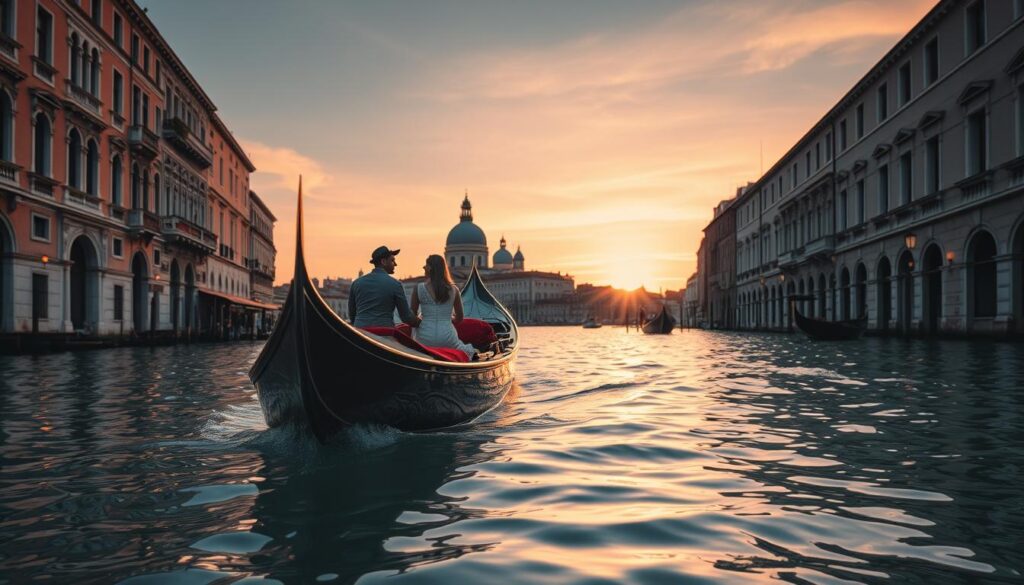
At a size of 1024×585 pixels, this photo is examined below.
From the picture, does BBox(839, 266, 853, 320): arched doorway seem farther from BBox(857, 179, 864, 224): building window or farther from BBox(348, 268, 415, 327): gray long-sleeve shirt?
BBox(348, 268, 415, 327): gray long-sleeve shirt

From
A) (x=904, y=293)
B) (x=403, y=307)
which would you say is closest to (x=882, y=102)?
(x=904, y=293)

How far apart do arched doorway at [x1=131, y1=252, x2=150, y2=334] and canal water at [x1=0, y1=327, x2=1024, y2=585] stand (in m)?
18.0

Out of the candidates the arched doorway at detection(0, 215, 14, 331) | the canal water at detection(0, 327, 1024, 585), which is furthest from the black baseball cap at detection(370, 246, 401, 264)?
the arched doorway at detection(0, 215, 14, 331)

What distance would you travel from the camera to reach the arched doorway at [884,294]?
24.9 metres

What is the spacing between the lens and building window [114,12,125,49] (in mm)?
21750

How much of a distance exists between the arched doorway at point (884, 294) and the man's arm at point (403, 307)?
23.4 meters

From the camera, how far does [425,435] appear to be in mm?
5109

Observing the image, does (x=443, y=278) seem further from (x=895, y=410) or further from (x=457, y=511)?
(x=895, y=410)

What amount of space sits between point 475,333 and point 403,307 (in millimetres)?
1921

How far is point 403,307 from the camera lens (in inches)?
219

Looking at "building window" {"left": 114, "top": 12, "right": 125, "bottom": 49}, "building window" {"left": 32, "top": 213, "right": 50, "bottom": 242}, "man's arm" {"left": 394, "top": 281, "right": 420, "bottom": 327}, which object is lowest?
"man's arm" {"left": 394, "top": 281, "right": 420, "bottom": 327}

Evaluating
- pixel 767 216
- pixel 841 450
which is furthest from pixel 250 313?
pixel 841 450

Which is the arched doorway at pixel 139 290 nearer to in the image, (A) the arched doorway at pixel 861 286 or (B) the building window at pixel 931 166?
(B) the building window at pixel 931 166

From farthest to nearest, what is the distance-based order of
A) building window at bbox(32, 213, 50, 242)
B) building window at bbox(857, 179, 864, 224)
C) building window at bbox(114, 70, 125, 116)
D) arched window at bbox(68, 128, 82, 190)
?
building window at bbox(857, 179, 864, 224) → building window at bbox(114, 70, 125, 116) → arched window at bbox(68, 128, 82, 190) → building window at bbox(32, 213, 50, 242)
